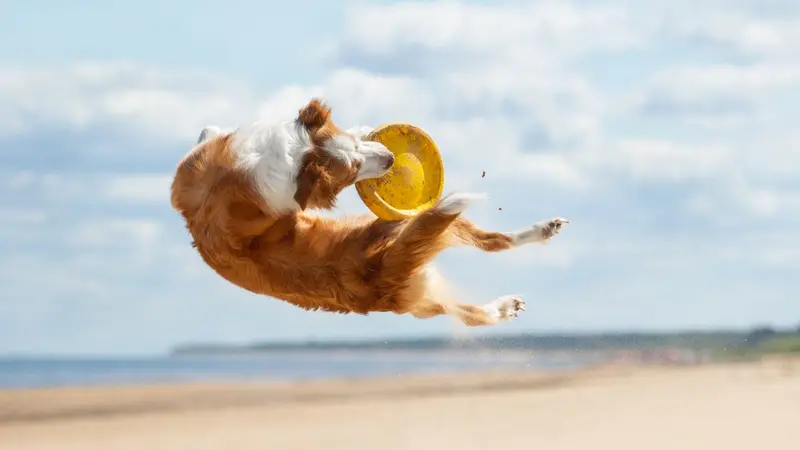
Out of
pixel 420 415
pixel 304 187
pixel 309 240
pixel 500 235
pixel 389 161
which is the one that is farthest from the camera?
pixel 420 415

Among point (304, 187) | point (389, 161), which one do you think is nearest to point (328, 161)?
point (304, 187)

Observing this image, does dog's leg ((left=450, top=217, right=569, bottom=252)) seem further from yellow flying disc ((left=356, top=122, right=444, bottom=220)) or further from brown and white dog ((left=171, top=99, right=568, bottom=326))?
brown and white dog ((left=171, top=99, right=568, bottom=326))

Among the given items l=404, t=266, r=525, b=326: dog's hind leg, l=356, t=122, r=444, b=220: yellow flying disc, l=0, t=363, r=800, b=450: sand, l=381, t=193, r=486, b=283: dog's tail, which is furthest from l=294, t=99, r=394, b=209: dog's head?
l=0, t=363, r=800, b=450: sand

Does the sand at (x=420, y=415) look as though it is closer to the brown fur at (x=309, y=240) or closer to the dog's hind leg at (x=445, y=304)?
the dog's hind leg at (x=445, y=304)

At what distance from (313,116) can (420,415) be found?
19664 millimetres

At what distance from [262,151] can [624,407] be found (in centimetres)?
2152

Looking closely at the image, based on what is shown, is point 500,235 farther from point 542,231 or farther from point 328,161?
point 328,161

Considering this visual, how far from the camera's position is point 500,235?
277 inches

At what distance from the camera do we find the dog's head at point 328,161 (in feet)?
19.9

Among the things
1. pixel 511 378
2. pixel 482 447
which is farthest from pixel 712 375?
pixel 482 447

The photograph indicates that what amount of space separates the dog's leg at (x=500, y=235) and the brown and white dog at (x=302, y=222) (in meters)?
0.54

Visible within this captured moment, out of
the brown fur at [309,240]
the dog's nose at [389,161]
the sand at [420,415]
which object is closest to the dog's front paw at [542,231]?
the brown fur at [309,240]

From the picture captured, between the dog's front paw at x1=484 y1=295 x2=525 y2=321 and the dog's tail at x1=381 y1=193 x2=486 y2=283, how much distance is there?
1.06 m

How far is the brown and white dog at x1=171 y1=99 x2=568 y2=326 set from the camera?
5.99m
